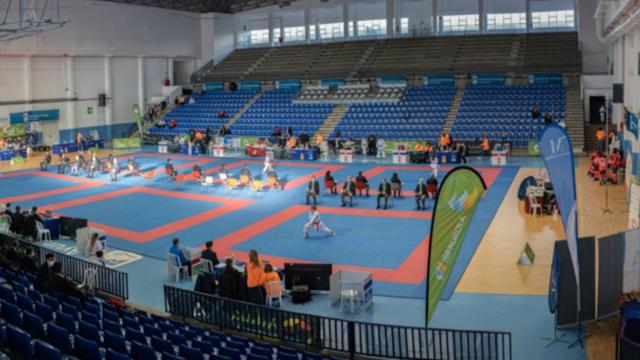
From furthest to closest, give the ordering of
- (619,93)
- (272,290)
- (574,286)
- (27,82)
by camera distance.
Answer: (27,82)
(619,93)
(272,290)
(574,286)

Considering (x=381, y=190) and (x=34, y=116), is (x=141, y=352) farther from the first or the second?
(x=34, y=116)

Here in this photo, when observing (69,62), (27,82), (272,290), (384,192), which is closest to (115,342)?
(272,290)

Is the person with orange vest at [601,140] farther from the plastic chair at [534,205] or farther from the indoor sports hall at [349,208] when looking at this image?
the plastic chair at [534,205]

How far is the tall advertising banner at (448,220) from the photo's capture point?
855 cm

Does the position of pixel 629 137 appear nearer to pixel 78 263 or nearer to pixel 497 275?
pixel 497 275

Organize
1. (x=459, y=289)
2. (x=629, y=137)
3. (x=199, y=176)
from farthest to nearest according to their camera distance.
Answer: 1. (x=199, y=176)
2. (x=629, y=137)
3. (x=459, y=289)

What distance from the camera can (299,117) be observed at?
154 feet

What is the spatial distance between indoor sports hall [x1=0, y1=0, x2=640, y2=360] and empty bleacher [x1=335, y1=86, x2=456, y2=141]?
7.1 inches

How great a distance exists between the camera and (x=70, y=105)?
47.6m

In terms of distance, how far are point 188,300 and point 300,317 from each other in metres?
2.77

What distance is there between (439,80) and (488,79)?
3.51 m

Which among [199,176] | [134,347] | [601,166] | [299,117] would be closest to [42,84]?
[299,117]

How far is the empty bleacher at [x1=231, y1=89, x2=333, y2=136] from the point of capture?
45562mm

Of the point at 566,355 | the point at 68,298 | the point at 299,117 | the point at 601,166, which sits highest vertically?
the point at 299,117
